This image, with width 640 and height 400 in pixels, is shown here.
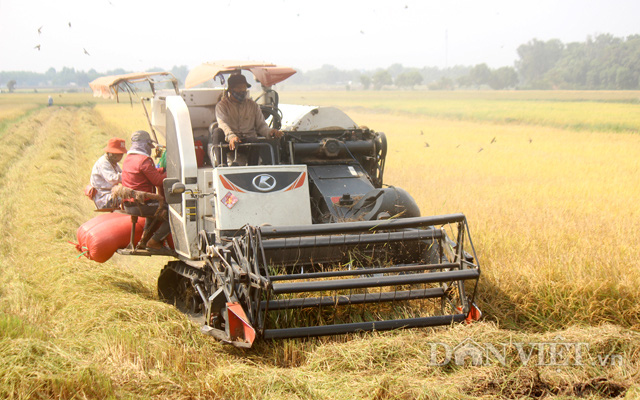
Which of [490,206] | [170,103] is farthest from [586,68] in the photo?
[170,103]

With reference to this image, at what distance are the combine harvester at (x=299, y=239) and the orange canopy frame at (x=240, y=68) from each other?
21 millimetres

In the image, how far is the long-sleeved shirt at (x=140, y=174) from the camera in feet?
21.6

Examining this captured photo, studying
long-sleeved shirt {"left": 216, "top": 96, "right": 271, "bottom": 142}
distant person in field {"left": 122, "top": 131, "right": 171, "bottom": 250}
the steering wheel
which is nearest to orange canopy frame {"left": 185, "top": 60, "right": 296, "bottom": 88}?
long-sleeved shirt {"left": 216, "top": 96, "right": 271, "bottom": 142}

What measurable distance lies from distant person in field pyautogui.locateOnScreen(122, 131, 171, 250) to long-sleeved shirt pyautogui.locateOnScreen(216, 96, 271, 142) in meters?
0.86

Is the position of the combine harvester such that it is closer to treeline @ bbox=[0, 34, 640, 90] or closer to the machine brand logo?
the machine brand logo

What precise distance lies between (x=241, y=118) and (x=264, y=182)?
1630 millimetres

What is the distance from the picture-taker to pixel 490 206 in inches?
382

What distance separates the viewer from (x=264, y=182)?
18.9ft

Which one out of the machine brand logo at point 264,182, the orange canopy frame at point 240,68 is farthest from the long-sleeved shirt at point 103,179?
the machine brand logo at point 264,182

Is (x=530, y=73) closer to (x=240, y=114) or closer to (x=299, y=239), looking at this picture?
(x=240, y=114)

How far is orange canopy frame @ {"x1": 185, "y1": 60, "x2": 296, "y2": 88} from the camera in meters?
6.87

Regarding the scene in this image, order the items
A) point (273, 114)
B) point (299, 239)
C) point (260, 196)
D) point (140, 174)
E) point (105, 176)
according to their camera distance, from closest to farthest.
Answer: point (299, 239), point (260, 196), point (140, 174), point (105, 176), point (273, 114)

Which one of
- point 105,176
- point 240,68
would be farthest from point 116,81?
point 240,68

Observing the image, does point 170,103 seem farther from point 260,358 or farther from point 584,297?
point 584,297
